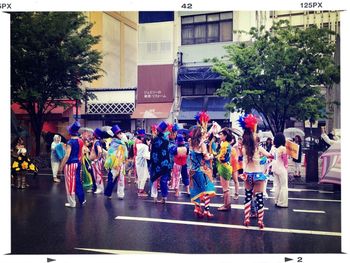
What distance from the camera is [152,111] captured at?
17.3 metres

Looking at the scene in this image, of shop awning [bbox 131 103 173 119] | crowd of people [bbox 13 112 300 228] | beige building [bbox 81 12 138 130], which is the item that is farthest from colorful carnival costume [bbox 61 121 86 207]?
beige building [bbox 81 12 138 130]

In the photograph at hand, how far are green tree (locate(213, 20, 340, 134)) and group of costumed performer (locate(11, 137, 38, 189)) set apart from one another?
738 centimetres

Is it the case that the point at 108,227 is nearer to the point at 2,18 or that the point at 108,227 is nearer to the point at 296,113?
the point at 2,18

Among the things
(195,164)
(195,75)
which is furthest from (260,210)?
(195,75)

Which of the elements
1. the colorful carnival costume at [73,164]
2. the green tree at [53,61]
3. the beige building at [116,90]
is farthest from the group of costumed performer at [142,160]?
the beige building at [116,90]

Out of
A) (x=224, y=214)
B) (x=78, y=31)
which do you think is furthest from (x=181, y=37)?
(x=224, y=214)

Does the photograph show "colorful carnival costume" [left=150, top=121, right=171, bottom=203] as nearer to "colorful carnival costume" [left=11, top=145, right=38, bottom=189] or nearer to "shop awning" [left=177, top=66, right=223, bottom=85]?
"colorful carnival costume" [left=11, top=145, right=38, bottom=189]

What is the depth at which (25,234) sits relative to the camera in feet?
17.2

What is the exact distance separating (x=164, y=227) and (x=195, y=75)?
1262 cm

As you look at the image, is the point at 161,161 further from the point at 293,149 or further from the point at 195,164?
the point at 293,149

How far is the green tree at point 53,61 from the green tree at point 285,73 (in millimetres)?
6318

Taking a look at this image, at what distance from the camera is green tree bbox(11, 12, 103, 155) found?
1063 centimetres

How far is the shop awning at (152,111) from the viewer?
16756 millimetres
